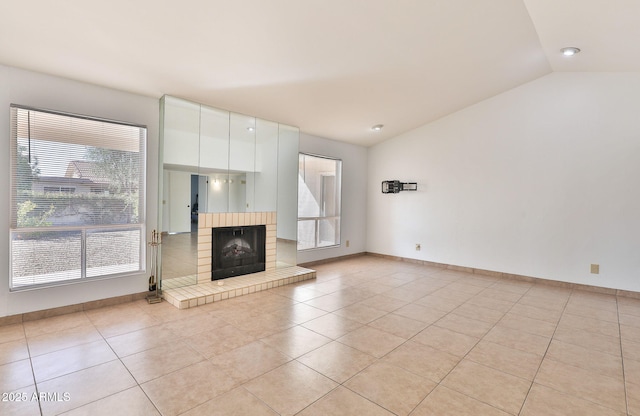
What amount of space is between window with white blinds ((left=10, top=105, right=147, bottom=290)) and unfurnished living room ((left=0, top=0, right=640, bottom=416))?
0.06ft

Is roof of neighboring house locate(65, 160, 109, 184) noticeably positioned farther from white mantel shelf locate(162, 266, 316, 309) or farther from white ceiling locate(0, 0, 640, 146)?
white mantel shelf locate(162, 266, 316, 309)

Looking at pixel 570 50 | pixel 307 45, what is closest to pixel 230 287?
pixel 307 45

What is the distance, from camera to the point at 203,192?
410cm

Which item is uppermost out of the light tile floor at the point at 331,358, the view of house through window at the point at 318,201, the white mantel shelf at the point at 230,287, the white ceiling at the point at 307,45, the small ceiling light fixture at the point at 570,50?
the small ceiling light fixture at the point at 570,50

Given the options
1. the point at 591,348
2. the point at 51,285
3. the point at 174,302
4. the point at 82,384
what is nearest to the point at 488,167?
the point at 591,348

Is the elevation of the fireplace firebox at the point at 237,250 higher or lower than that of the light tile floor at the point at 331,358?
higher

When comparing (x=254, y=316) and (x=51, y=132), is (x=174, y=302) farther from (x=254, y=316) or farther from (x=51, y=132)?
(x=51, y=132)

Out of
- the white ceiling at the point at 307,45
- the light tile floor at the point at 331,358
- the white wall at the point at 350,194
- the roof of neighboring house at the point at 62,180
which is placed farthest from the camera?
the white wall at the point at 350,194

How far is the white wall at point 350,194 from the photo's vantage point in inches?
236

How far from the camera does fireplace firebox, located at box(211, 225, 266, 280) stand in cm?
429

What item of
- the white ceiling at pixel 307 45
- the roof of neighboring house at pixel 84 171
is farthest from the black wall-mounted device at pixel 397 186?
the roof of neighboring house at pixel 84 171

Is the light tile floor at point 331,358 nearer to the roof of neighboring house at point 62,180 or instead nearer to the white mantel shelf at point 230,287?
the white mantel shelf at point 230,287

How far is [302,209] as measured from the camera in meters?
5.69

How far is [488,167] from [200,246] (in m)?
4.74
